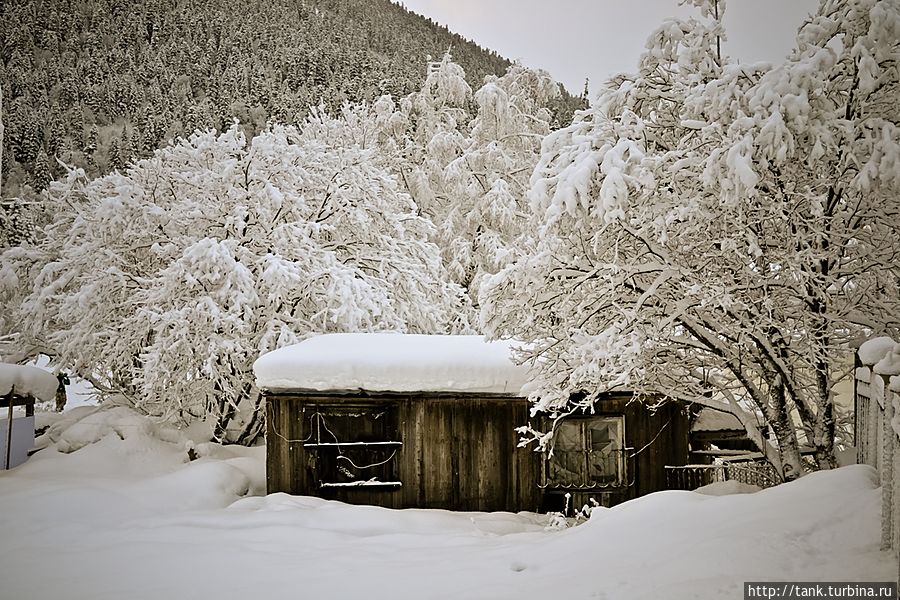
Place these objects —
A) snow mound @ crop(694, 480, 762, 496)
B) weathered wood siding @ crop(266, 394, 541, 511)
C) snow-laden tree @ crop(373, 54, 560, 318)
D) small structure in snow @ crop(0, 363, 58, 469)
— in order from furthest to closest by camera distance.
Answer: snow-laden tree @ crop(373, 54, 560, 318), small structure in snow @ crop(0, 363, 58, 469), weathered wood siding @ crop(266, 394, 541, 511), snow mound @ crop(694, 480, 762, 496)

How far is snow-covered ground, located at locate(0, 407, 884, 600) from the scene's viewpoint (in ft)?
13.3

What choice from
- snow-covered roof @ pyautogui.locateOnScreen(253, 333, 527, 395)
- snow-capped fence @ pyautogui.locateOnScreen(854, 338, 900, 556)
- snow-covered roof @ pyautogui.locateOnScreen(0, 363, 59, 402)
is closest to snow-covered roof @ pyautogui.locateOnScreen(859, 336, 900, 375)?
snow-capped fence @ pyautogui.locateOnScreen(854, 338, 900, 556)

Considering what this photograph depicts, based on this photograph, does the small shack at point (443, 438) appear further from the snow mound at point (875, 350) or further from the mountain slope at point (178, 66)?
the mountain slope at point (178, 66)

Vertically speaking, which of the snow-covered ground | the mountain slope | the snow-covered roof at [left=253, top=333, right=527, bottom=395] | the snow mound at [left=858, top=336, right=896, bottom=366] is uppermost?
the mountain slope

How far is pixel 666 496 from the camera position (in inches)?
225

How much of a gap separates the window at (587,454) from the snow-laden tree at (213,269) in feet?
16.3

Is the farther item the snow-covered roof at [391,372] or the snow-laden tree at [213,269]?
the snow-laden tree at [213,269]

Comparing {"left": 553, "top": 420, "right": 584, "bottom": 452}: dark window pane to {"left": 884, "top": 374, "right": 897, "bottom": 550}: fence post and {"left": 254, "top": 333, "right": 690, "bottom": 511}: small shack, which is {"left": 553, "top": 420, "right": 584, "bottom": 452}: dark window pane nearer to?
{"left": 254, "top": 333, "right": 690, "bottom": 511}: small shack

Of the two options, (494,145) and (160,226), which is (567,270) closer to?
(160,226)

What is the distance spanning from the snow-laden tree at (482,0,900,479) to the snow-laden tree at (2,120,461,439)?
6771 millimetres

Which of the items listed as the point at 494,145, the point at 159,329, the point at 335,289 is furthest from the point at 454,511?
the point at 494,145

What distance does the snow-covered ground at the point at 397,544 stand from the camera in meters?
4.06

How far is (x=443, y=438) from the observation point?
978 centimetres

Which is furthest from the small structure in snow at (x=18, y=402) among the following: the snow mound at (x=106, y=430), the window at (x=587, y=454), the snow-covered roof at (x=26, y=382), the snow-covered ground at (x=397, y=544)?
the window at (x=587, y=454)
